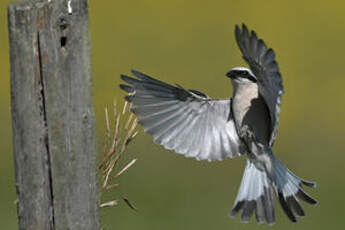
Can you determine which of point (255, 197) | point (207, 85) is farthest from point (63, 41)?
point (207, 85)

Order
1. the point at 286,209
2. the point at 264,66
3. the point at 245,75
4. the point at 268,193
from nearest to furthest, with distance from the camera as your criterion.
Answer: the point at 264,66 < the point at 245,75 < the point at 286,209 < the point at 268,193

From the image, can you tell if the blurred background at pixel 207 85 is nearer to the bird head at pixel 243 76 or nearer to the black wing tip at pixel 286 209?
the black wing tip at pixel 286 209

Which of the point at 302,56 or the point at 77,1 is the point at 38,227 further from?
the point at 302,56

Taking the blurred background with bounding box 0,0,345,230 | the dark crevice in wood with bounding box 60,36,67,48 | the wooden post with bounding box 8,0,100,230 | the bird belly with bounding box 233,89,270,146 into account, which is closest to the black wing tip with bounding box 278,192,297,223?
the bird belly with bounding box 233,89,270,146

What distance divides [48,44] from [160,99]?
1481mm

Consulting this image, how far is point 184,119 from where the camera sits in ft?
17.8

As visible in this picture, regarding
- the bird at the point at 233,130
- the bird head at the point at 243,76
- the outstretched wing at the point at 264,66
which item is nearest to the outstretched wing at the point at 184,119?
the bird at the point at 233,130

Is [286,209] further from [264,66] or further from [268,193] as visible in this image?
[264,66]

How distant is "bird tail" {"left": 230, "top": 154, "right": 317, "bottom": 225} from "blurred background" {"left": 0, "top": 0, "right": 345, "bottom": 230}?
287 cm

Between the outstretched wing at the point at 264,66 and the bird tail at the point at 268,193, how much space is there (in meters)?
0.61

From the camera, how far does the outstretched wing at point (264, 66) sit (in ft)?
15.0

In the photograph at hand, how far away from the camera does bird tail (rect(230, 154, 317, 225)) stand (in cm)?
538

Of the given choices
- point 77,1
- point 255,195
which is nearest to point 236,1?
point 255,195

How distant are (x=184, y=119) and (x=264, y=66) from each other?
84 centimetres
